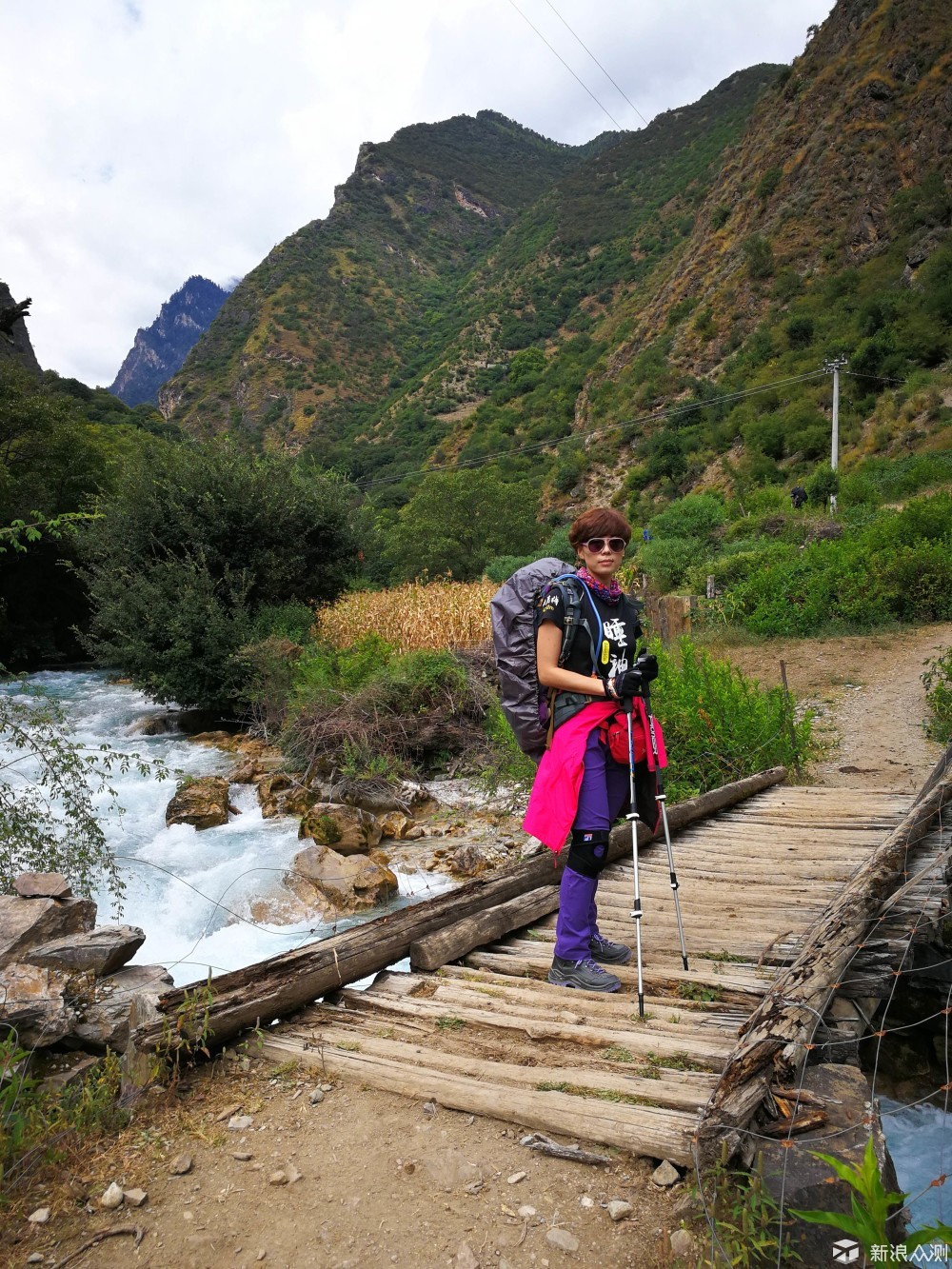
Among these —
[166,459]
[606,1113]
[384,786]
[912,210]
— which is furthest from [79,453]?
[912,210]

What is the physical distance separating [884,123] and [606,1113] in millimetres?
47438

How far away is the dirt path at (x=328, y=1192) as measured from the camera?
1.87 metres

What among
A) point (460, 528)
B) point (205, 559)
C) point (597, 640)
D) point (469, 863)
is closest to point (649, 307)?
point (460, 528)

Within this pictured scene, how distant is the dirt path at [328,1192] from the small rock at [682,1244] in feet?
0.12

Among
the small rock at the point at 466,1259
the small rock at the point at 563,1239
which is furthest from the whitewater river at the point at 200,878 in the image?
the small rock at the point at 563,1239

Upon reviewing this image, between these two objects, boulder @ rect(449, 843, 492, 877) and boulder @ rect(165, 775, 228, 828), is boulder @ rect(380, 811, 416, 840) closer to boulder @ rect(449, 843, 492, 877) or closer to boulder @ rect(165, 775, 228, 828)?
boulder @ rect(449, 843, 492, 877)

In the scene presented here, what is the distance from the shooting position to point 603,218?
244ft

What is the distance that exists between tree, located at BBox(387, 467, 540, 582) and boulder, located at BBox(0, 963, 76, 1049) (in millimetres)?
22404

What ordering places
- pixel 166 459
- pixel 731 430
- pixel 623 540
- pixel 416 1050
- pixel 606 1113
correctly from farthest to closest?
pixel 731 430
pixel 166 459
pixel 623 540
pixel 416 1050
pixel 606 1113

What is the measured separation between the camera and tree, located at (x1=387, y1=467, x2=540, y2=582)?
2614 centimetres

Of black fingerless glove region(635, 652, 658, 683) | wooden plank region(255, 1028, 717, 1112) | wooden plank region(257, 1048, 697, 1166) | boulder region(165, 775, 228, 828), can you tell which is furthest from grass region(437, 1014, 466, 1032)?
boulder region(165, 775, 228, 828)

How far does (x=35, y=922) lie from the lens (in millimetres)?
4414

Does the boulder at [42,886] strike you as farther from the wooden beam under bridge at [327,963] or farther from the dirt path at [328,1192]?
the dirt path at [328,1192]

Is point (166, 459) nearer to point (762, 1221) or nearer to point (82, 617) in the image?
point (82, 617)
